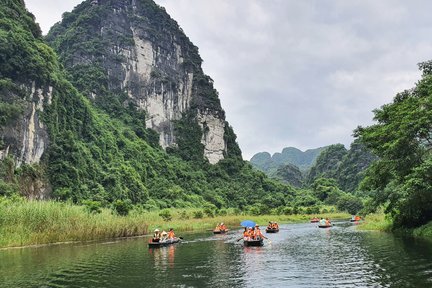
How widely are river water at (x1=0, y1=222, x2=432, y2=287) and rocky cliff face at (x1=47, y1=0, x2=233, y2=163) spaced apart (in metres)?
82.3

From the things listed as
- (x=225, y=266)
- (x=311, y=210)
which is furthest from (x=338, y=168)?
(x=225, y=266)

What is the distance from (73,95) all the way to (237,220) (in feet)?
129

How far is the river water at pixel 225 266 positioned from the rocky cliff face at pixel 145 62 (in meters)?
82.3

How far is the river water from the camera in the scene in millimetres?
14859

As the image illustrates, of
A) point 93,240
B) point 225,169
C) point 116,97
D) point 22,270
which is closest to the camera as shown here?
point 22,270

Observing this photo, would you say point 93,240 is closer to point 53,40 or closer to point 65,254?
point 65,254

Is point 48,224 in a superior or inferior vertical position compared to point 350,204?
inferior

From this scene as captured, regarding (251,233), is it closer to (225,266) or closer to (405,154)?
(225,266)

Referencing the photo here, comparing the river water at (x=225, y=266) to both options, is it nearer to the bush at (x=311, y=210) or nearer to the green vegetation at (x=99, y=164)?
the green vegetation at (x=99, y=164)

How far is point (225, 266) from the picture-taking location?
18719mm

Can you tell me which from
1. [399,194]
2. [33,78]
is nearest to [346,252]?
[399,194]

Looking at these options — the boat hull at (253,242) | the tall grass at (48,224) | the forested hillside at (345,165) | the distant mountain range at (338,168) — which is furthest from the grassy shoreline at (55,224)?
the forested hillside at (345,165)

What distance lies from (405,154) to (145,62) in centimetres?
9598

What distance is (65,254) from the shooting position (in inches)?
928
